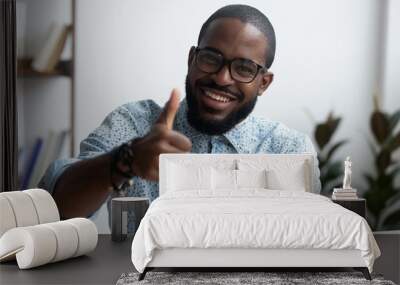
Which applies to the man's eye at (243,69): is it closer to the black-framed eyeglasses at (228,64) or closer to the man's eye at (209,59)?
the black-framed eyeglasses at (228,64)

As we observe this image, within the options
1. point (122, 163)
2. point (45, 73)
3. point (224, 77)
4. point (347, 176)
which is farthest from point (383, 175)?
point (45, 73)

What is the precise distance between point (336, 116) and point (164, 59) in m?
1.84

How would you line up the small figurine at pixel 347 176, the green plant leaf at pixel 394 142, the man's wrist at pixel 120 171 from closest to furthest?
the small figurine at pixel 347 176 → the man's wrist at pixel 120 171 → the green plant leaf at pixel 394 142

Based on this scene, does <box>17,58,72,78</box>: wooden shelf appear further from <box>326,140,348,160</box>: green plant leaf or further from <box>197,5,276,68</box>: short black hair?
<box>326,140,348,160</box>: green plant leaf

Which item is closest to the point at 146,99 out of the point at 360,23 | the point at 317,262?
the point at 360,23

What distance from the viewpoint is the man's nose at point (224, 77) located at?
676cm

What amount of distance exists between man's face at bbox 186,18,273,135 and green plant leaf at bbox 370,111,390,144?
3.78ft

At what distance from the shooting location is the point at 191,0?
694 cm

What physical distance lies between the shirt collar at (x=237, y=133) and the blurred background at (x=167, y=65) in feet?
0.56

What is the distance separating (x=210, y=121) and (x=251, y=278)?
230 cm

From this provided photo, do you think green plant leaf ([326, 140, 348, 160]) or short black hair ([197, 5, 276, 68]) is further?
green plant leaf ([326, 140, 348, 160])

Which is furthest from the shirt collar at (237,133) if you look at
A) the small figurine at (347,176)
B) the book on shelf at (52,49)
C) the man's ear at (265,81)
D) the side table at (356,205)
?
the book on shelf at (52,49)

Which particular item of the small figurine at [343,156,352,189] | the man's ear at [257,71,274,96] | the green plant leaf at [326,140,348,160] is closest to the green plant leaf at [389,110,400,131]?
the green plant leaf at [326,140,348,160]

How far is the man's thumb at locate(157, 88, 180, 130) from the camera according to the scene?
6891mm
